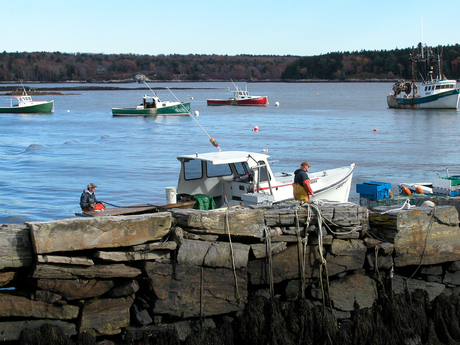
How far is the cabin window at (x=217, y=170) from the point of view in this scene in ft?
40.0

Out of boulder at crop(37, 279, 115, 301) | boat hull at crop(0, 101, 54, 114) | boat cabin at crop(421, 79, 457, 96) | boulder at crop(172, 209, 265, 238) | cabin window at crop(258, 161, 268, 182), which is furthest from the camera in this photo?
boat hull at crop(0, 101, 54, 114)

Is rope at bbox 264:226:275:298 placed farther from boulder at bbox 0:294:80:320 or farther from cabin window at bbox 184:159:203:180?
cabin window at bbox 184:159:203:180

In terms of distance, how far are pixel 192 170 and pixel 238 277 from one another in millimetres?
4845

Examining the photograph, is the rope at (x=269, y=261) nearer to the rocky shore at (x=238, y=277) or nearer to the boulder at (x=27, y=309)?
the rocky shore at (x=238, y=277)

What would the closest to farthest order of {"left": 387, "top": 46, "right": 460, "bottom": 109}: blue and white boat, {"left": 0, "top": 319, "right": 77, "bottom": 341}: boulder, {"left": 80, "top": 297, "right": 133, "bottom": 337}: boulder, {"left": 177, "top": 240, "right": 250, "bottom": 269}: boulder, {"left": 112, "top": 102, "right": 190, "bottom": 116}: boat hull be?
{"left": 0, "top": 319, "right": 77, "bottom": 341}: boulder < {"left": 80, "top": 297, "right": 133, "bottom": 337}: boulder < {"left": 177, "top": 240, "right": 250, "bottom": 269}: boulder < {"left": 112, "top": 102, "right": 190, "bottom": 116}: boat hull < {"left": 387, "top": 46, "right": 460, "bottom": 109}: blue and white boat

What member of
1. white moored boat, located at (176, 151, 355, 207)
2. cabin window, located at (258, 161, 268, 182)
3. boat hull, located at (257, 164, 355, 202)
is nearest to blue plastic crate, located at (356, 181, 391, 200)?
boat hull, located at (257, 164, 355, 202)

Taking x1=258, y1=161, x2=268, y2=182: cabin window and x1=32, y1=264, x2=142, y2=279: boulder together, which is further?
x1=258, y1=161, x2=268, y2=182: cabin window

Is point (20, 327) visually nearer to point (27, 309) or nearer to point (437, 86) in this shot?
point (27, 309)

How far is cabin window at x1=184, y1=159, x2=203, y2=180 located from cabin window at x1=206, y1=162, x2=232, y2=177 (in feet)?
0.72

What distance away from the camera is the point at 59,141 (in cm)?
3888

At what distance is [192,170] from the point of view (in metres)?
12.1

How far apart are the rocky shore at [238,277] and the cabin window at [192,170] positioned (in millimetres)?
4059

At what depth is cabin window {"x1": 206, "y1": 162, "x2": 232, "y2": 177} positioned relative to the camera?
12195mm

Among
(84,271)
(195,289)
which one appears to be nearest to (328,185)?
(195,289)
